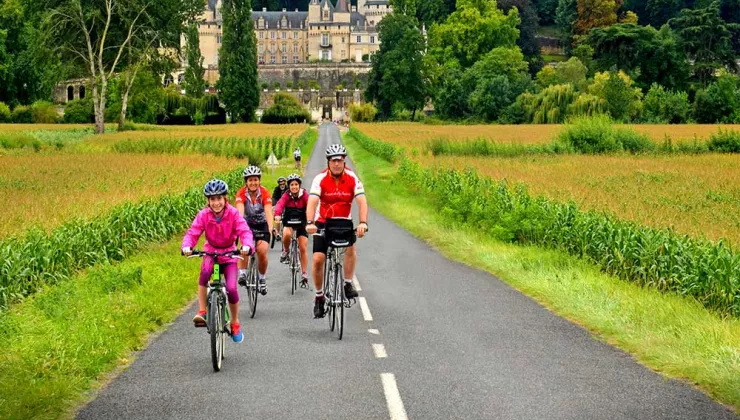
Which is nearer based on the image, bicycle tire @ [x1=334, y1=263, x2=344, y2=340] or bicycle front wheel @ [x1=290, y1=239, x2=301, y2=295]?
bicycle tire @ [x1=334, y1=263, x2=344, y2=340]

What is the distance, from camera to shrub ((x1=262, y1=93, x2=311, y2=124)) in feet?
449

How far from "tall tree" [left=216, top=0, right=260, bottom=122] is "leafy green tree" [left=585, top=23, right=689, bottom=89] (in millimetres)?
44025

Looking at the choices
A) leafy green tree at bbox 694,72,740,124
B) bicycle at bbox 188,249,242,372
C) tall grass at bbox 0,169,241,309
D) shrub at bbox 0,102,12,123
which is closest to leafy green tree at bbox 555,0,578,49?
leafy green tree at bbox 694,72,740,124

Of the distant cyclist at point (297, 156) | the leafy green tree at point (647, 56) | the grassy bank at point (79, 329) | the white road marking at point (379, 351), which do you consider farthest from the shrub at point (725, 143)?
the leafy green tree at point (647, 56)

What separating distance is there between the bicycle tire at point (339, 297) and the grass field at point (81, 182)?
673 centimetres

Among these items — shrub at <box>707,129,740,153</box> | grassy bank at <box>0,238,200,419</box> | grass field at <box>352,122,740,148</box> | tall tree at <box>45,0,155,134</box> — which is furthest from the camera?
tall tree at <box>45,0,155,134</box>

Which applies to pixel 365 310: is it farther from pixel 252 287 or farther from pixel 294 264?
pixel 294 264

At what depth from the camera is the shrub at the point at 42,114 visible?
10075cm

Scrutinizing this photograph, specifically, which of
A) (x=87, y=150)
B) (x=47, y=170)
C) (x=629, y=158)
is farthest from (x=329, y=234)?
(x=87, y=150)

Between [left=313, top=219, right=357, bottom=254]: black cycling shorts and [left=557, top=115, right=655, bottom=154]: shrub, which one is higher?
[left=313, top=219, right=357, bottom=254]: black cycling shorts

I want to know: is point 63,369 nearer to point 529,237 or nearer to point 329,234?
point 329,234

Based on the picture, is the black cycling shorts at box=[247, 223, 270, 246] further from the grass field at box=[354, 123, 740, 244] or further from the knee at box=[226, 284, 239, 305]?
the grass field at box=[354, 123, 740, 244]

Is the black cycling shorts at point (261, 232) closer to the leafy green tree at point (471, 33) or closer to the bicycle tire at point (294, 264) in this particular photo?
the bicycle tire at point (294, 264)

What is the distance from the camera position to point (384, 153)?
192ft
